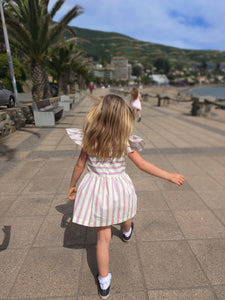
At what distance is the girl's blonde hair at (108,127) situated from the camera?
1322 mm

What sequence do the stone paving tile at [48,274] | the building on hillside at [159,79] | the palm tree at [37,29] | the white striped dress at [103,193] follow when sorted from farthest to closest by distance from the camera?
the building on hillside at [159,79]
the palm tree at [37,29]
the stone paving tile at [48,274]
the white striped dress at [103,193]

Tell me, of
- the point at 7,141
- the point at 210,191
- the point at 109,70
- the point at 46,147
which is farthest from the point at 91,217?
the point at 109,70

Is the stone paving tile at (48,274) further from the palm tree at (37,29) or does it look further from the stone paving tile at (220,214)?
the palm tree at (37,29)

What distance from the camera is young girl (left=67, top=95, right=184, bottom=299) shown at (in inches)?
52.9

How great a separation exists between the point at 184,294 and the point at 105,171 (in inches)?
45.3

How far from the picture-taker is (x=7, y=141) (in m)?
5.80

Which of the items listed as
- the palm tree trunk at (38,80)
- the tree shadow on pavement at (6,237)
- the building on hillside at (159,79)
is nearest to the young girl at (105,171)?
the tree shadow on pavement at (6,237)

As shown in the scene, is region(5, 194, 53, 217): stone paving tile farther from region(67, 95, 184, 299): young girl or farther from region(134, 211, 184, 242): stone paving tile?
region(67, 95, 184, 299): young girl

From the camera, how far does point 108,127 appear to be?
1338 millimetres

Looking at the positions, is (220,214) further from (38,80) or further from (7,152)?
(38,80)

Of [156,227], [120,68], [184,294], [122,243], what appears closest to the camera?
[184,294]

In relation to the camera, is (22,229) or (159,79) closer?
(22,229)

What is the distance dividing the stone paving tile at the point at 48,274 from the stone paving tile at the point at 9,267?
42 mm

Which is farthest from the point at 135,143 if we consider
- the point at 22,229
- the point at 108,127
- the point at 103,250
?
the point at 22,229
